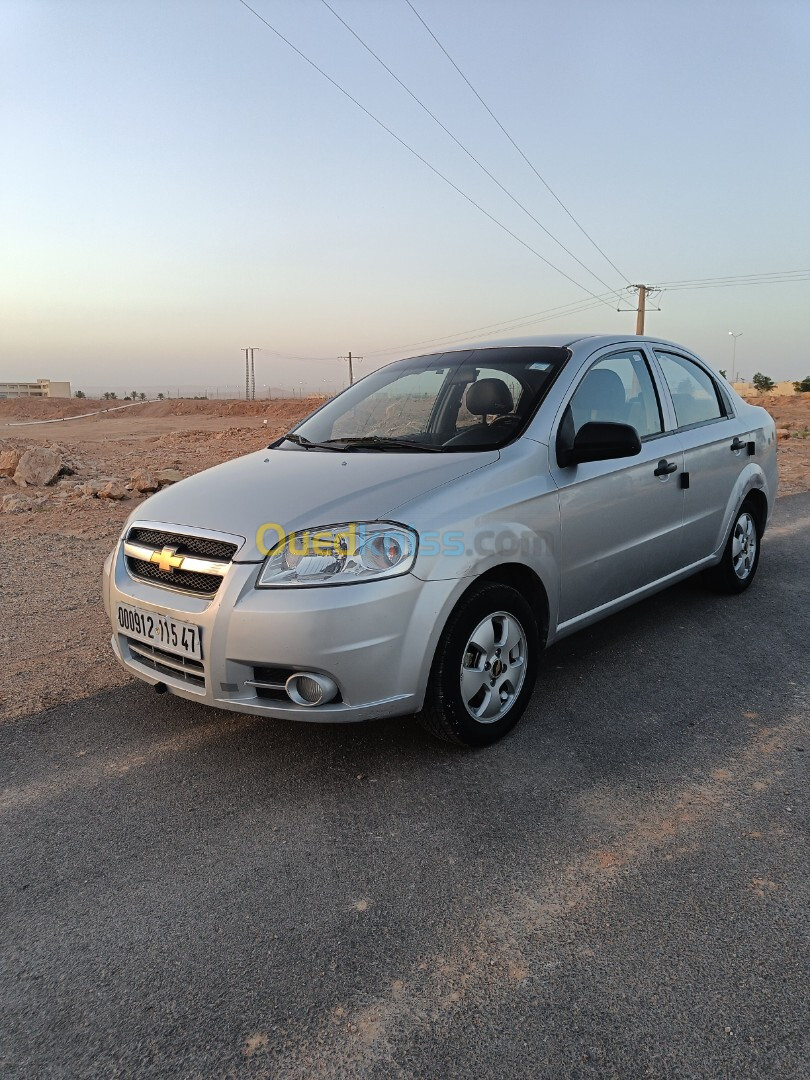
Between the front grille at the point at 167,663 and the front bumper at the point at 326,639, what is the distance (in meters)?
0.02

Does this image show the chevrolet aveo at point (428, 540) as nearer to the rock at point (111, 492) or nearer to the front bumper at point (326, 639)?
the front bumper at point (326, 639)

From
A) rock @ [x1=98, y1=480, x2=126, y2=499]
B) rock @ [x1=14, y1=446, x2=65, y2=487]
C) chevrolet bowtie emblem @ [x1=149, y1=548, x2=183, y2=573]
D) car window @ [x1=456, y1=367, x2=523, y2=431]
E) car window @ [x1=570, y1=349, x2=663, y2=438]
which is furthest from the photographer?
rock @ [x1=14, y1=446, x2=65, y2=487]

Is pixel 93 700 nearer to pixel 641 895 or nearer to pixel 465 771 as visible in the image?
pixel 465 771

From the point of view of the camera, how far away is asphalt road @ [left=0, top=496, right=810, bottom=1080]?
73.7 inches

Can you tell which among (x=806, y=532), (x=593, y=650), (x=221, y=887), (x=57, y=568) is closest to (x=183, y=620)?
(x=221, y=887)

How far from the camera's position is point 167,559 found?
321cm

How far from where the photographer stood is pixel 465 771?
3158mm

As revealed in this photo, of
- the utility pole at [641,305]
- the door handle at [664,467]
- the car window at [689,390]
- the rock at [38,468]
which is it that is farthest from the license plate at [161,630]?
the utility pole at [641,305]

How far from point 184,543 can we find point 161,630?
352mm

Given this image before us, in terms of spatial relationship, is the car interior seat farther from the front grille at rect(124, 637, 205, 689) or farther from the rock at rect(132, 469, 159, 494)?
the rock at rect(132, 469, 159, 494)

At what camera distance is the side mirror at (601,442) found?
358 centimetres

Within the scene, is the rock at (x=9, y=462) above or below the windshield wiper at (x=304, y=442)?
below

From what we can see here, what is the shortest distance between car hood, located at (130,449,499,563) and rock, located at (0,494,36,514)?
246 inches

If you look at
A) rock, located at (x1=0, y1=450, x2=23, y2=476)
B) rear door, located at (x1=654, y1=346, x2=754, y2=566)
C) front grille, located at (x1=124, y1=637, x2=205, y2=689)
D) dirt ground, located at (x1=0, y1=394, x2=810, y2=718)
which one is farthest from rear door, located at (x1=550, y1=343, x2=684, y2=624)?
rock, located at (x1=0, y1=450, x2=23, y2=476)
